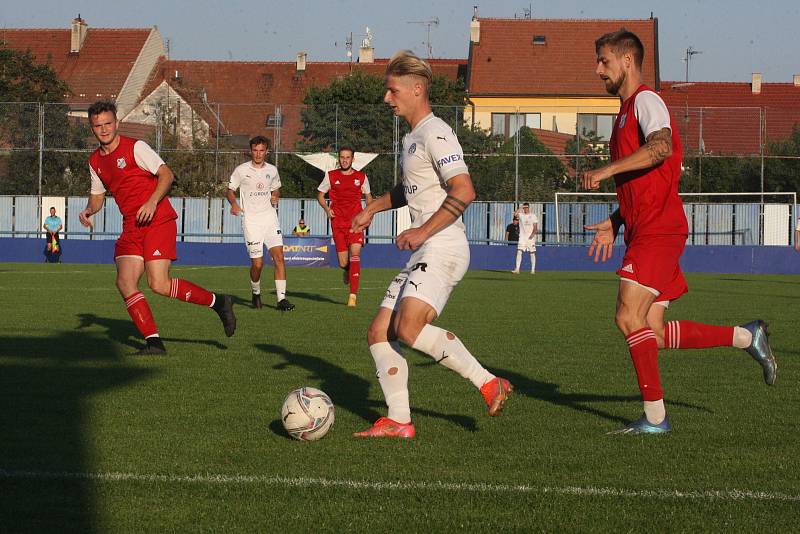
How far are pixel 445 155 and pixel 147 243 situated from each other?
435cm

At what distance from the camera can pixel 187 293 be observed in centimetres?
977

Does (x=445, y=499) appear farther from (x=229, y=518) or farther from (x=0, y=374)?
(x=0, y=374)

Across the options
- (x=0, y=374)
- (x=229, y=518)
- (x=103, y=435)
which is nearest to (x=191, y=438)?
(x=103, y=435)

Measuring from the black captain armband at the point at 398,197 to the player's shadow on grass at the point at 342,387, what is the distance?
4.01 ft

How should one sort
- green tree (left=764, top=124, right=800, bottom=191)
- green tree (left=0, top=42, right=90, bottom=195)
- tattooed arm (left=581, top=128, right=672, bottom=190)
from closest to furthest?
tattooed arm (left=581, top=128, right=672, bottom=190) → green tree (left=0, top=42, right=90, bottom=195) → green tree (left=764, top=124, right=800, bottom=191)

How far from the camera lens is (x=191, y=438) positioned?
5.70 metres

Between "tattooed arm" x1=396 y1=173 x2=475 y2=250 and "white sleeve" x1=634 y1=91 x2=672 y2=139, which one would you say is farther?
"white sleeve" x1=634 y1=91 x2=672 y2=139

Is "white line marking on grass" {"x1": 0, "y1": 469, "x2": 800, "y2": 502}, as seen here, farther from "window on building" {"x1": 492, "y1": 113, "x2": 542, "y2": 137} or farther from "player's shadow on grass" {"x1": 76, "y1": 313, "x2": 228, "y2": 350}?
"window on building" {"x1": 492, "y1": 113, "x2": 542, "y2": 137}

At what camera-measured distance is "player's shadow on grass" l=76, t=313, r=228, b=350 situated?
34.1ft

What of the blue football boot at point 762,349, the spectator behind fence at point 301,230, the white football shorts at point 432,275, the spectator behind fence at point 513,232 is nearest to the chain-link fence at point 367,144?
the spectator behind fence at point 513,232

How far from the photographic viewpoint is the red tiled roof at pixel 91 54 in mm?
64125

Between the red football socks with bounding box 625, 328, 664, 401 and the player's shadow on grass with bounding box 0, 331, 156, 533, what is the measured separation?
2.76 metres

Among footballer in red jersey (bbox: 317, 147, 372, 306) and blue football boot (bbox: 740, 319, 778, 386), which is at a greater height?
footballer in red jersey (bbox: 317, 147, 372, 306)

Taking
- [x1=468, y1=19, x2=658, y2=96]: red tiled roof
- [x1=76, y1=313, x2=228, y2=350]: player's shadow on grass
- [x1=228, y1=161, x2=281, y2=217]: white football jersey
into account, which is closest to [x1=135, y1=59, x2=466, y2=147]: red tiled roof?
[x1=468, y1=19, x2=658, y2=96]: red tiled roof
